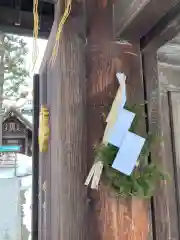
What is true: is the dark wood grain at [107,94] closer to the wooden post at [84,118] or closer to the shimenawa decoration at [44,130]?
the wooden post at [84,118]

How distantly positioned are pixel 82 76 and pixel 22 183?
9.45ft

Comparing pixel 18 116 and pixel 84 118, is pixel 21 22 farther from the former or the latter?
→ pixel 18 116

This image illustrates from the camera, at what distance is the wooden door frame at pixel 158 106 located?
1.22m

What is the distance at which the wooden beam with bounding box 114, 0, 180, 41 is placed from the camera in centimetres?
112

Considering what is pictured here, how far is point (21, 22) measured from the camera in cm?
276

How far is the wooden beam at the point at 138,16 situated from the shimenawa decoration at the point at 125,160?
252mm

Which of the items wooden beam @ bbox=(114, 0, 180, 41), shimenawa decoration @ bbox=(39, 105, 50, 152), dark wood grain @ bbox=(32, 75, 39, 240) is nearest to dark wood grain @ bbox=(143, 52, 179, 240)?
wooden beam @ bbox=(114, 0, 180, 41)

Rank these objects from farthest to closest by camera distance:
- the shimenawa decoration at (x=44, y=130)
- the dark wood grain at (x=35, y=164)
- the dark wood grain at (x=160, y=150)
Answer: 1. the dark wood grain at (x=35, y=164)
2. the shimenawa decoration at (x=44, y=130)
3. the dark wood grain at (x=160, y=150)

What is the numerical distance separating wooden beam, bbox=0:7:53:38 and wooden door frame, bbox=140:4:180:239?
1.52m

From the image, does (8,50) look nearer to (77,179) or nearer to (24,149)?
(24,149)

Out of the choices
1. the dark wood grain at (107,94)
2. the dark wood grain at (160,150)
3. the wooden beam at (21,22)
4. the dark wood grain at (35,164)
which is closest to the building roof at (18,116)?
the wooden beam at (21,22)

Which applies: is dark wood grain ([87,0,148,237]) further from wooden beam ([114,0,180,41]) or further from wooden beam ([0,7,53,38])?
wooden beam ([0,7,53,38])

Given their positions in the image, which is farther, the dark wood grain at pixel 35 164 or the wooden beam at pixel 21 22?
the wooden beam at pixel 21 22

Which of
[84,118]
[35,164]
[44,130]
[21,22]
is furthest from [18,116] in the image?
[84,118]
